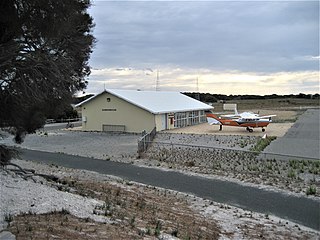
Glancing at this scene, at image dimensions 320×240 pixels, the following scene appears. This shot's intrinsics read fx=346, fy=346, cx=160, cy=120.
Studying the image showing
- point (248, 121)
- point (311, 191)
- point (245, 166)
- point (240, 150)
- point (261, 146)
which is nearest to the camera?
point (311, 191)

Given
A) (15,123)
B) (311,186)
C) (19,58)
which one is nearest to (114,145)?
(311,186)

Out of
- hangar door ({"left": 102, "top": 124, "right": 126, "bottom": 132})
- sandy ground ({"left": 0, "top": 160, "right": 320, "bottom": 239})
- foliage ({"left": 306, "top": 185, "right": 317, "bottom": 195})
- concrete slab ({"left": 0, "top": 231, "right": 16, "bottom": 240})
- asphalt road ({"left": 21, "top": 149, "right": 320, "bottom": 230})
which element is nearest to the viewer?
concrete slab ({"left": 0, "top": 231, "right": 16, "bottom": 240})

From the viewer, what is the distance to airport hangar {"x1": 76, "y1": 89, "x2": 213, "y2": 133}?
34.3m

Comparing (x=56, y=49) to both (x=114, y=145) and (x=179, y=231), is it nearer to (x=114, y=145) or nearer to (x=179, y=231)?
(x=179, y=231)

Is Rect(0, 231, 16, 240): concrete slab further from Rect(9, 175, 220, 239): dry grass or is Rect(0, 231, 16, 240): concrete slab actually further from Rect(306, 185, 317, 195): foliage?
Rect(306, 185, 317, 195): foliage

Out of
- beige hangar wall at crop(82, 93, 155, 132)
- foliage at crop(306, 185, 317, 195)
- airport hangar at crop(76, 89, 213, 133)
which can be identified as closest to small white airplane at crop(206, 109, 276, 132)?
airport hangar at crop(76, 89, 213, 133)

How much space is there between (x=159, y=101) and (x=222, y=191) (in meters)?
28.7

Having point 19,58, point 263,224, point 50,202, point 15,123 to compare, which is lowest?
point 263,224

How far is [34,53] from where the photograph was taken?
662 cm

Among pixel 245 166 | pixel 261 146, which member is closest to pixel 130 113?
pixel 261 146

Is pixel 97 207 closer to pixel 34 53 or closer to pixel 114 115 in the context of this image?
pixel 34 53

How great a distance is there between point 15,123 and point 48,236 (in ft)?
12.4

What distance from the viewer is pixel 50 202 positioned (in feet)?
24.7

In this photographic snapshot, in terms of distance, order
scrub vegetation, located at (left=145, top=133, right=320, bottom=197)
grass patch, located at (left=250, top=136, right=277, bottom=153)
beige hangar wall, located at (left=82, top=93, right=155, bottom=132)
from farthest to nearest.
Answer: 1. beige hangar wall, located at (left=82, top=93, right=155, bottom=132)
2. grass patch, located at (left=250, top=136, right=277, bottom=153)
3. scrub vegetation, located at (left=145, top=133, right=320, bottom=197)
